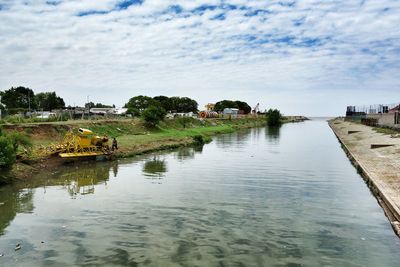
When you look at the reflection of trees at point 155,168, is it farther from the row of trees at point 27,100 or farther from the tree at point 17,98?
the tree at point 17,98

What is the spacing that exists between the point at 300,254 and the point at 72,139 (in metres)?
27.9

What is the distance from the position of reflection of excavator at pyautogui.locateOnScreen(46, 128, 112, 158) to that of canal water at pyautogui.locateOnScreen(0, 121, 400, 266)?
15.3ft

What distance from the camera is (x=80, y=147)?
3534 cm

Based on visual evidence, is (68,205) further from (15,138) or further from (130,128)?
(130,128)

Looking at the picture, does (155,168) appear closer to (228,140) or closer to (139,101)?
(228,140)

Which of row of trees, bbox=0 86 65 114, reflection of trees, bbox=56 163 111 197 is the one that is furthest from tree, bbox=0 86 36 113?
reflection of trees, bbox=56 163 111 197

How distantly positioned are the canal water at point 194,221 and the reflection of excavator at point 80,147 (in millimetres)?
4653

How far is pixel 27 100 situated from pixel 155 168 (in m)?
106

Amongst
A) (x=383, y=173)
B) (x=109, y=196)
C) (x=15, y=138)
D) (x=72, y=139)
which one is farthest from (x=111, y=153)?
(x=383, y=173)

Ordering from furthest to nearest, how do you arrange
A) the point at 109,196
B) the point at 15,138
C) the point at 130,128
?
the point at 130,128 → the point at 15,138 → the point at 109,196

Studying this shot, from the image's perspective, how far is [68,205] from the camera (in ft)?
65.8

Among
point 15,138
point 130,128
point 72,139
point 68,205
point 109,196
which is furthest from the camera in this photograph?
point 130,128

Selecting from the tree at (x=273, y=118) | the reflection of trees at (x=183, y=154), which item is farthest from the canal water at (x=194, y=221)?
the tree at (x=273, y=118)

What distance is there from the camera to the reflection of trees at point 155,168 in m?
30.2
